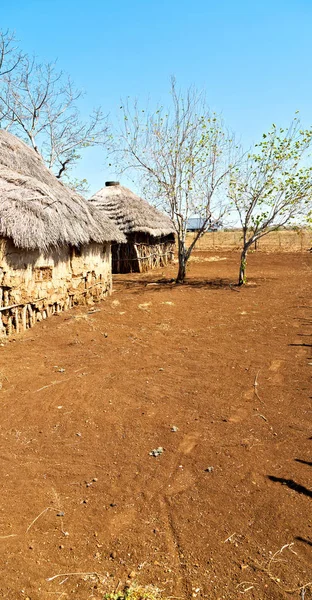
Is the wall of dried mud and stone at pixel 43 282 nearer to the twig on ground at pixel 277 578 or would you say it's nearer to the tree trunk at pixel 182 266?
the tree trunk at pixel 182 266

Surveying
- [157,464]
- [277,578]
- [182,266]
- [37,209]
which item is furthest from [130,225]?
[277,578]

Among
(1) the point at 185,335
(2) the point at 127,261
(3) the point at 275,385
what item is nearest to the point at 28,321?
(1) the point at 185,335

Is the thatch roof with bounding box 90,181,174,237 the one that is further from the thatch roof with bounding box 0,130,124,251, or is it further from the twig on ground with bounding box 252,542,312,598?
the twig on ground with bounding box 252,542,312,598

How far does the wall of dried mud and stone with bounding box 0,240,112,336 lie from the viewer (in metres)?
7.30

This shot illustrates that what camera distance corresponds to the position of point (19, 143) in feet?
35.7

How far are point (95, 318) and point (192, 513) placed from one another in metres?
6.09

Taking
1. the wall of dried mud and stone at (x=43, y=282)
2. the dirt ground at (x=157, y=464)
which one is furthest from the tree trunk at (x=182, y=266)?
the dirt ground at (x=157, y=464)

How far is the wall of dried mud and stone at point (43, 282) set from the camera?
7.30 meters

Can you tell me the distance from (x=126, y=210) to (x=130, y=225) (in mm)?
854

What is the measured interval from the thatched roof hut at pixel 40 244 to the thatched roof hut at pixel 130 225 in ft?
17.3

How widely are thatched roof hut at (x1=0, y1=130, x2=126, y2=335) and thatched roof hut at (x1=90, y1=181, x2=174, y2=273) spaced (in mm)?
5285

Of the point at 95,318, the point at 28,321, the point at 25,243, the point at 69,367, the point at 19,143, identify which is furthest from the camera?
the point at 19,143

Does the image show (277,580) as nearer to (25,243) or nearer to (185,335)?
(185,335)

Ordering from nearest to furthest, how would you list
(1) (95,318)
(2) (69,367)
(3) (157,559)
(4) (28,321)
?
(3) (157,559)
(2) (69,367)
(4) (28,321)
(1) (95,318)
